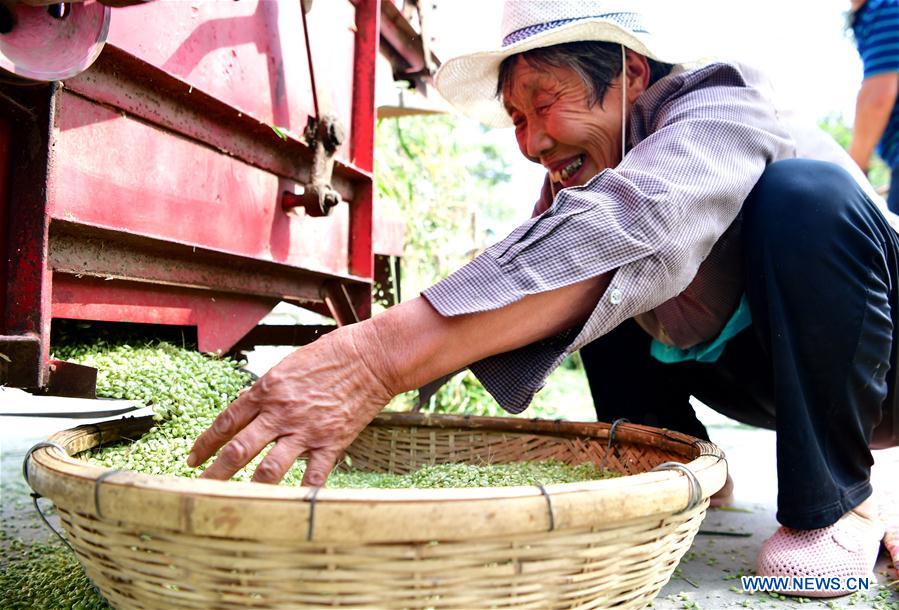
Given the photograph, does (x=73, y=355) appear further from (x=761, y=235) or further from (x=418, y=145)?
(x=418, y=145)

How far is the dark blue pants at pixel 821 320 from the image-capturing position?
1.66m

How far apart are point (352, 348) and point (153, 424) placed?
0.71 meters

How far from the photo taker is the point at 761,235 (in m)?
1.78

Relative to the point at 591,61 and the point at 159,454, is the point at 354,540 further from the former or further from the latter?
the point at 591,61

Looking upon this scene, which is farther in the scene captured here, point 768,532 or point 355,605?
point 768,532

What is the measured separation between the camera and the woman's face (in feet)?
6.52

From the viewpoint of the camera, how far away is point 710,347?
7.09 feet

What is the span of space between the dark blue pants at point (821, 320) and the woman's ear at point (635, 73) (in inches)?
18.4

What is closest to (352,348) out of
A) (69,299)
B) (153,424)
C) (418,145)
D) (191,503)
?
(191,503)

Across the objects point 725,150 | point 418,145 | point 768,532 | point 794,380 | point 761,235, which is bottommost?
point 768,532

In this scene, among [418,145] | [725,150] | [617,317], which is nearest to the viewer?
[617,317]

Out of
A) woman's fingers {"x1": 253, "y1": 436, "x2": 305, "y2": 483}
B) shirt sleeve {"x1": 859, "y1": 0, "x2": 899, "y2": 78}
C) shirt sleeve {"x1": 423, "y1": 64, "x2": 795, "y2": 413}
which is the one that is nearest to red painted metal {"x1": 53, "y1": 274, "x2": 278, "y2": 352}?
woman's fingers {"x1": 253, "y1": 436, "x2": 305, "y2": 483}

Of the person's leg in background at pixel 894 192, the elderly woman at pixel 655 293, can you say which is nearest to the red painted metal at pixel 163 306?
the elderly woman at pixel 655 293

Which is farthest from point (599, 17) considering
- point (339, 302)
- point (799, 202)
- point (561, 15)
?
point (339, 302)
